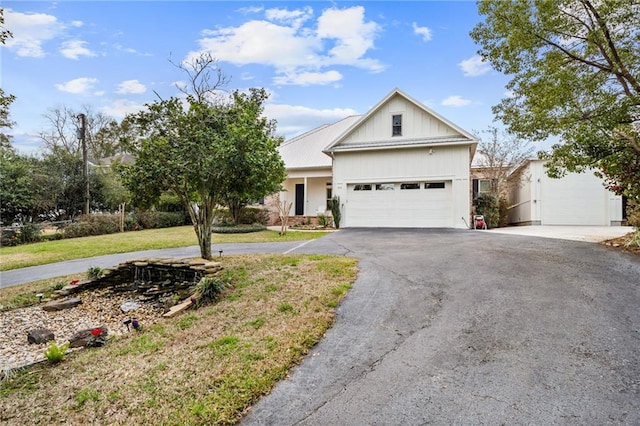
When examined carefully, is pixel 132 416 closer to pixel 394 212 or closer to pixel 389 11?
pixel 389 11

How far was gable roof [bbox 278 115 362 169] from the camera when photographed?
67.3 feet

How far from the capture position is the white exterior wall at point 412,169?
1539 cm

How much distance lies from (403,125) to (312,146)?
285 inches

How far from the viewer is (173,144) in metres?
7.85

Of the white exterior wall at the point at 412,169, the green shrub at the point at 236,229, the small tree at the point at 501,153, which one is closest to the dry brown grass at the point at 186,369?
the green shrub at the point at 236,229

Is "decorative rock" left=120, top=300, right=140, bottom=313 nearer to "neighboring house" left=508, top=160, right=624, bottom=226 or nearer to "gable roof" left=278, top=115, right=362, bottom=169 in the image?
"gable roof" left=278, top=115, right=362, bottom=169

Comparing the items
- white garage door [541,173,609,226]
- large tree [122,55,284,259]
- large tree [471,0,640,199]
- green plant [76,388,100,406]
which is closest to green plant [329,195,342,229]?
large tree [122,55,284,259]

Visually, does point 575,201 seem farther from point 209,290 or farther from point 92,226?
point 92,226

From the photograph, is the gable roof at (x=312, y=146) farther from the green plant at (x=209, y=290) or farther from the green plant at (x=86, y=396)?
the green plant at (x=86, y=396)

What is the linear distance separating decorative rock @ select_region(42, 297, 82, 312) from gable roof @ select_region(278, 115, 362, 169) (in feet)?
47.0

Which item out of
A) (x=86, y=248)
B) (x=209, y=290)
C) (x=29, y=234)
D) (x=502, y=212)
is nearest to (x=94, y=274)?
(x=209, y=290)

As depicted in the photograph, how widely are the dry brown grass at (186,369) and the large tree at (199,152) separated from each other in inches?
120

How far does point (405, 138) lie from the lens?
54.3ft

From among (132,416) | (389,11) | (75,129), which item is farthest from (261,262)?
(75,129)
